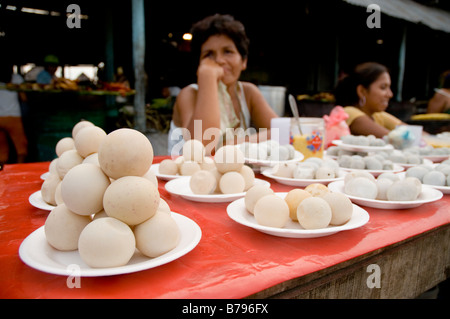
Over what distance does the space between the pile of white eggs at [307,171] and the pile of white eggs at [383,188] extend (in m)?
0.18

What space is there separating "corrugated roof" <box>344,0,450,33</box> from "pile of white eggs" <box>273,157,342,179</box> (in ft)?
16.4

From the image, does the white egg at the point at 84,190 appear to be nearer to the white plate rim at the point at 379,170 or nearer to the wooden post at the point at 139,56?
the white plate rim at the point at 379,170

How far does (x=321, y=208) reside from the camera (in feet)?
2.65

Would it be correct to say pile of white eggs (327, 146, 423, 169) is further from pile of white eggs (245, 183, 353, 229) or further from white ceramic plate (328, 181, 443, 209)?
pile of white eggs (245, 183, 353, 229)

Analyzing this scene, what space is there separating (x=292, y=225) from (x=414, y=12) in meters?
9.16

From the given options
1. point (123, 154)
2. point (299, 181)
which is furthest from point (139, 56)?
point (123, 154)

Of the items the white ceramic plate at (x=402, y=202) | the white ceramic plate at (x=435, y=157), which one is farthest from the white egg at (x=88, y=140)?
the white ceramic plate at (x=435, y=157)

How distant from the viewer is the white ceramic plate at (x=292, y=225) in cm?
78

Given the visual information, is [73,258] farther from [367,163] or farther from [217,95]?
[217,95]

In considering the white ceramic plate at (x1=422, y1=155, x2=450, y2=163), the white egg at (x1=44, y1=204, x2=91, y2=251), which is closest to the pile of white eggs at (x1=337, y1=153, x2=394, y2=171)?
the white ceramic plate at (x1=422, y1=155, x2=450, y2=163)

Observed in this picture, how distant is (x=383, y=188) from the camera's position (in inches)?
43.8

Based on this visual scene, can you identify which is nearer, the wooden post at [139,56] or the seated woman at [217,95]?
the seated woman at [217,95]
